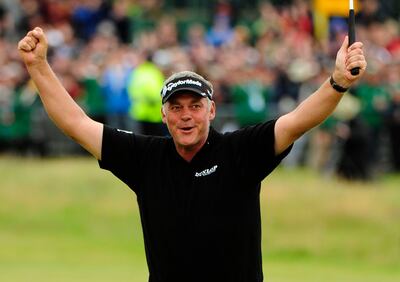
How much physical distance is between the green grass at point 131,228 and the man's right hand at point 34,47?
956 cm

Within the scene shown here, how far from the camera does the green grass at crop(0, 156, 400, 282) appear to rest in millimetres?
18984

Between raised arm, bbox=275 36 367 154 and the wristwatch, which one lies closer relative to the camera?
raised arm, bbox=275 36 367 154

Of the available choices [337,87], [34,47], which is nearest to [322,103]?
[337,87]

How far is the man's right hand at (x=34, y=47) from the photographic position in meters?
8.06

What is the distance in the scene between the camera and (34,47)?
320 inches

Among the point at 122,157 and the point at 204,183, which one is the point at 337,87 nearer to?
the point at 204,183

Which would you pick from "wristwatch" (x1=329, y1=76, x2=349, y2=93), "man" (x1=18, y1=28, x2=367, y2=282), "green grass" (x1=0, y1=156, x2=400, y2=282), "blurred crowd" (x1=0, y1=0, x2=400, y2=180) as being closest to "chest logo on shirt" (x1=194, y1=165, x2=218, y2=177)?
"man" (x1=18, y1=28, x2=367, y2=282)

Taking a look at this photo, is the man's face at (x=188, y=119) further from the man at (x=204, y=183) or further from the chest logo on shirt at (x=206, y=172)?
the chest logo on shirt at (x=206, y=172)

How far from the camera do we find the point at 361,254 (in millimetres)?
20234

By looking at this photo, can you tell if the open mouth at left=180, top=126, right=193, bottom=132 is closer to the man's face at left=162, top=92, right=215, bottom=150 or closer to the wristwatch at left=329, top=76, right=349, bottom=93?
the man's face at left=162, top=92, right=215, bottom=150

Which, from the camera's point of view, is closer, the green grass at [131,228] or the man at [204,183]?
the man at [204,183]

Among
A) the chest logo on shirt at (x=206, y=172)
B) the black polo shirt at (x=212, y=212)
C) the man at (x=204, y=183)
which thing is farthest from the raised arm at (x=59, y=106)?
the chest logo on shirt at (x=206, y=172)

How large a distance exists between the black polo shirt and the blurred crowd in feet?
47.8

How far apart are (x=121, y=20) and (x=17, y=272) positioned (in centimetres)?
1157
